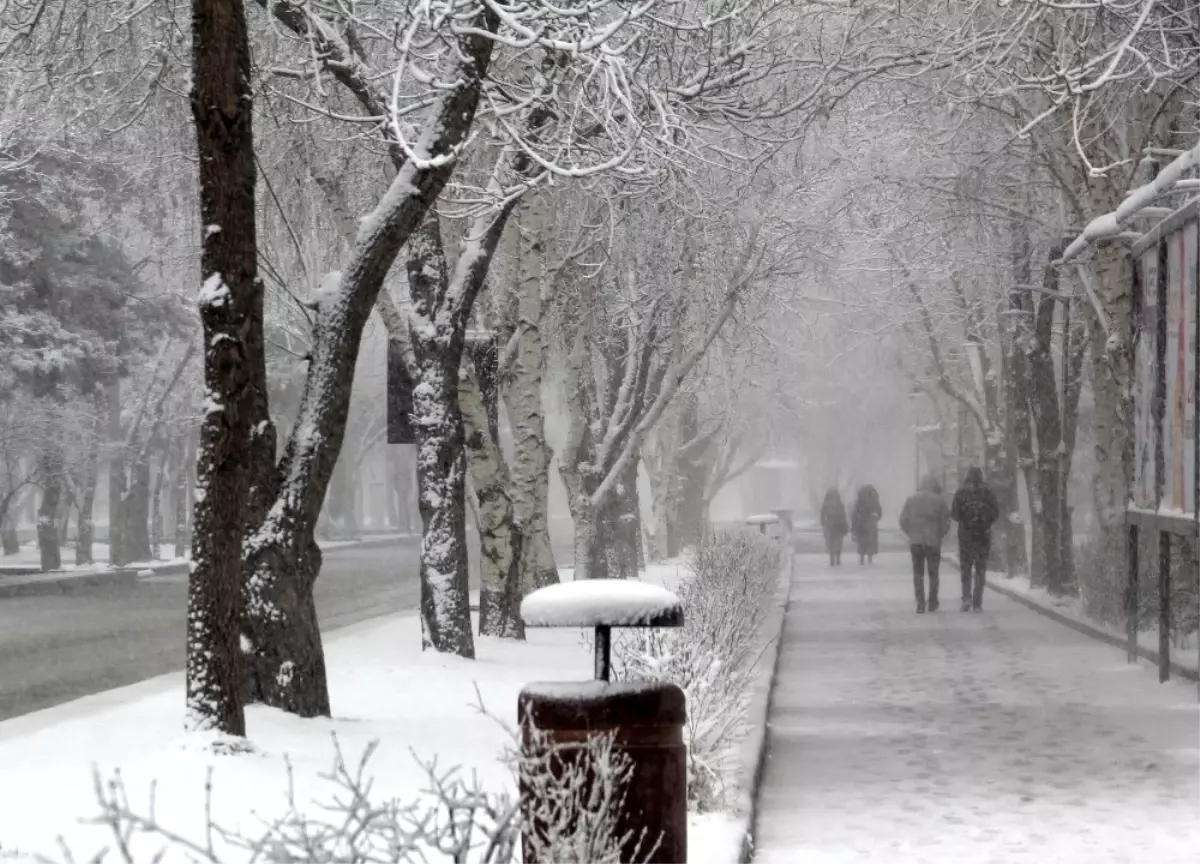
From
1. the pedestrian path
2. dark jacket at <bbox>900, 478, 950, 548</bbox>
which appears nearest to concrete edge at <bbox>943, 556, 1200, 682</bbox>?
the pedestrian path

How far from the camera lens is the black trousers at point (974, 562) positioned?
87.7 ft

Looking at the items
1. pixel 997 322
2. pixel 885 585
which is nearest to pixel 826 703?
pixel 997 322

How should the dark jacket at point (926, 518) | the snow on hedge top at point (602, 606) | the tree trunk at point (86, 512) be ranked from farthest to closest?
the tree trunk at point (86, 512) → the dark jacket at point (926, 518) → the snow on hedge top at point (602, 606)

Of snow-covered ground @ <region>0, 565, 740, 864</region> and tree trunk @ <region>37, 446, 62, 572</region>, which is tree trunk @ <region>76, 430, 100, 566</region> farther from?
snow-covered ground @ <region>0, 565, 740, 864</region>

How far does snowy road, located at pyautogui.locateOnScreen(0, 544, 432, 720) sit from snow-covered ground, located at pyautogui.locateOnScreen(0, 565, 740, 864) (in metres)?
4.55

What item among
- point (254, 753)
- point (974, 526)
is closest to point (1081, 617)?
point (974, 526)

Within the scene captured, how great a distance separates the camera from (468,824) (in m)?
4.68

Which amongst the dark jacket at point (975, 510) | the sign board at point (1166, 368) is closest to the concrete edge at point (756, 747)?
the sign board at point (1166, 368)

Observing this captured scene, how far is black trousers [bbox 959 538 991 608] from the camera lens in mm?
26719

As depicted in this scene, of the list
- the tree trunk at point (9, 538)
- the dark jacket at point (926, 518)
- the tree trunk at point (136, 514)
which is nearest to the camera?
the dark jacket at point (926, 518)

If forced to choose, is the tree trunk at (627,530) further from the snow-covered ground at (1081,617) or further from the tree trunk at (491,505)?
the tree trunk at (491,505)

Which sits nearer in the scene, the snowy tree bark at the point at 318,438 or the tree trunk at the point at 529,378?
the snowy tree bark at the point at 318,438

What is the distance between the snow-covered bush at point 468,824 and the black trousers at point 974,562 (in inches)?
783

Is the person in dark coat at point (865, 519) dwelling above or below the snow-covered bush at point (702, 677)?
above
